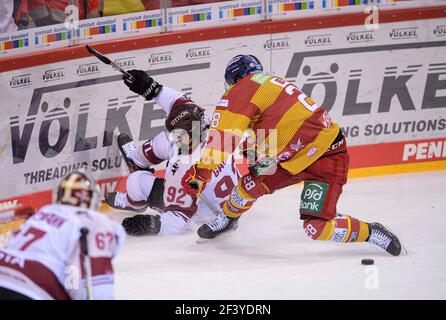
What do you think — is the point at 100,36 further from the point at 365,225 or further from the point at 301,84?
Answer: the point at 365,225

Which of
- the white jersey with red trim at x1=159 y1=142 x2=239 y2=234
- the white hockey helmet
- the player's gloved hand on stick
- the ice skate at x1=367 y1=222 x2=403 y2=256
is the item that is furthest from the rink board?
the white hockey helmet

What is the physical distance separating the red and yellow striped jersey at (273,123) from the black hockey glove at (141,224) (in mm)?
729

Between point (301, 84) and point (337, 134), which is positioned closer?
point (337, 134)

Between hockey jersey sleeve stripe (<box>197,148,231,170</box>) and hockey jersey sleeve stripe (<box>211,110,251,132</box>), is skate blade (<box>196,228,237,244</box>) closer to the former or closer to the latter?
hockey jersey sleeve stripe (<box>197,148,231,170</box>)

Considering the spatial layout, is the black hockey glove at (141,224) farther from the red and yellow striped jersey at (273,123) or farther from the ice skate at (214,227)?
the red and yellow striped jersey at (273,123)

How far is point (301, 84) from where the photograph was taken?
8148mm

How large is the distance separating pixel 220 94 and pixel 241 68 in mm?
1628

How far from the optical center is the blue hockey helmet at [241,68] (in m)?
6.35

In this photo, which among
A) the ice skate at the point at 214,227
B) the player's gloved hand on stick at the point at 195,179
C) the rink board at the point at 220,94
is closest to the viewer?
the player's gloved hand on stick at the point at 195,179

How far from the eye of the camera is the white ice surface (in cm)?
555

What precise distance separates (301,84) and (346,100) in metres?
0.42

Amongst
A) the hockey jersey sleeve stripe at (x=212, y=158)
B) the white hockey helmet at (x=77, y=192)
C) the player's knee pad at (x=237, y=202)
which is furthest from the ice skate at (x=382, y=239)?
the white hockey helmet at (x=77, y=192)

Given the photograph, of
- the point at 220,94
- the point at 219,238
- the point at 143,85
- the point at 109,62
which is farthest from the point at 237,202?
the point at 220,94
